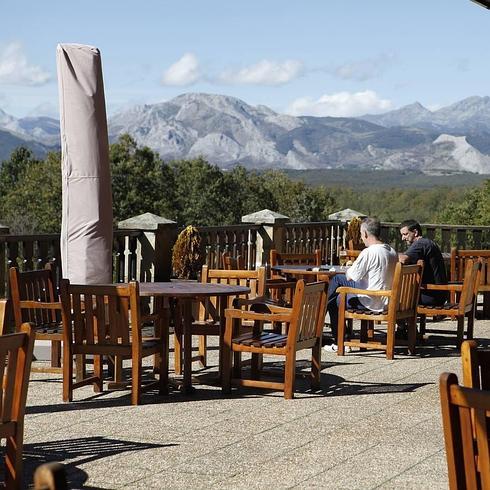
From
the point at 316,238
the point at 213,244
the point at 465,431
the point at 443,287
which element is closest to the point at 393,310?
the point at 443,287

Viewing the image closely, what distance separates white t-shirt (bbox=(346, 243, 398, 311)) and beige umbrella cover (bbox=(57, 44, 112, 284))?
2297 mm

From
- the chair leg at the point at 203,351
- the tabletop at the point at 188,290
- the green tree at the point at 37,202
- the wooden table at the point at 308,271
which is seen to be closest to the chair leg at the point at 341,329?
the wooden table at the point at 308,271

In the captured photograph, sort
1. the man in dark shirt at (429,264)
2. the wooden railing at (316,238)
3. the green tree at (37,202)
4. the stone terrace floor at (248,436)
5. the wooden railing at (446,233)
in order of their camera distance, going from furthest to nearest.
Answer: the green tree at (37,202) → the wooden railing at (446,233) → the wooden railing at (316,238) → the man in dark shirt at (429,264) → the stone terrace floor at (248,436)

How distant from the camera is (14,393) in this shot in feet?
16.2

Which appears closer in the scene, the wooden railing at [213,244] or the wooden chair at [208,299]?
the wooden chair at [208,299]

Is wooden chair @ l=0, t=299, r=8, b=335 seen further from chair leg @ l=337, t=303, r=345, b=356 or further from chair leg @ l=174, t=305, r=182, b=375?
chair leg @ l=337, t=303, r=345, b=356

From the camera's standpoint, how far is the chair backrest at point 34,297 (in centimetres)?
827

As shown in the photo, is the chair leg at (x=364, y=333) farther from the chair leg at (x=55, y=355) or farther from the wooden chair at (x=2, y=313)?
the wooden chair at (x=2, y=313)

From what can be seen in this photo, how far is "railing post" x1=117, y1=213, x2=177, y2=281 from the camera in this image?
12.7 metres

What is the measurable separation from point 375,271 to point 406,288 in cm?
32

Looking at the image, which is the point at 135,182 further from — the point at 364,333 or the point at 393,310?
the point at 393,310

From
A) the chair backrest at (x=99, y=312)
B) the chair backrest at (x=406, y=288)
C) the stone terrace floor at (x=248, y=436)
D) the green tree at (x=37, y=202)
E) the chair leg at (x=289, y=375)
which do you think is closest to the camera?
the stone terrace floor at (x=248, y=436)

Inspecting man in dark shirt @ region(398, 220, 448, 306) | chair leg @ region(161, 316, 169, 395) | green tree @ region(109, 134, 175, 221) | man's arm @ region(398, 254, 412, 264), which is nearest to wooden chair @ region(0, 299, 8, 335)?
chair leg @ region(161, 316, 169, 395)

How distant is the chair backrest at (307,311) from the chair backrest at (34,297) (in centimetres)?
165
